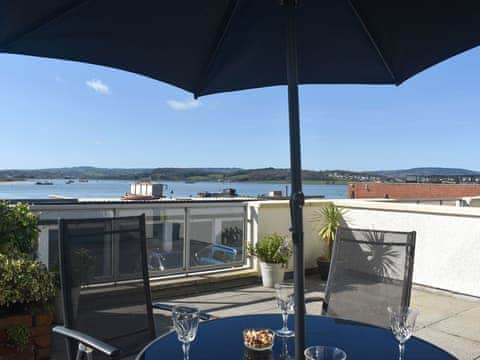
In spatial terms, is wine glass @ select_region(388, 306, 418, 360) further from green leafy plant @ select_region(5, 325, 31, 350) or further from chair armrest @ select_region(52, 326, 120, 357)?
green leafy plant @ select_region(5, 325, 31, 350)

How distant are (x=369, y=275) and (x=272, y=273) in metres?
3.41

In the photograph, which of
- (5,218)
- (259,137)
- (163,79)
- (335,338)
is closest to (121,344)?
(335,338)

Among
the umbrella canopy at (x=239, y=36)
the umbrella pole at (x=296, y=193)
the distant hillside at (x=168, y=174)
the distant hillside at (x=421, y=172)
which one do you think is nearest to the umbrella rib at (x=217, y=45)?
the umbrella canopy at (x=239, y=36)

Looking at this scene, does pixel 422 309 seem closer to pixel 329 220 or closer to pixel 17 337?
pixel 329 220

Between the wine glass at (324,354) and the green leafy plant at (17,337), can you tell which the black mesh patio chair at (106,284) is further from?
the green leafy plant at (17,337)

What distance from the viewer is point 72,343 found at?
2059mm

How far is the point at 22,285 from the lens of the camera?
10.5 feet

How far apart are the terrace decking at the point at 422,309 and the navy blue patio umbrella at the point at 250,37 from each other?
2.49m

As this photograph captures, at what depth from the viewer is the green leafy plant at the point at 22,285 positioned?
124 inches

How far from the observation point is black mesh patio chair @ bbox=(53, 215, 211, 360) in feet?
7.09

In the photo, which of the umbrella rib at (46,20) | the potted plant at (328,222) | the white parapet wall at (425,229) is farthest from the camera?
the potted plant at (328,222)

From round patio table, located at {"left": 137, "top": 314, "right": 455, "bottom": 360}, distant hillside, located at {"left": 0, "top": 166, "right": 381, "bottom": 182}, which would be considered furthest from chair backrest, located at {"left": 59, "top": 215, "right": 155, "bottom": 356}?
distant hillside, located at {"left": 0, "top": 166, "right": 381, "bottom": 182}

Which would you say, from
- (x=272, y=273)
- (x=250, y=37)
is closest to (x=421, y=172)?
(x=272, y=273)

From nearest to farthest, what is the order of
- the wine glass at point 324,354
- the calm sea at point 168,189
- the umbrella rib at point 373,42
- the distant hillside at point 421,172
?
the wine glass at point 324,354, the umbrella rib at point 373,42, the calm sea at point 168,189, the distant hillside at point 421,172
